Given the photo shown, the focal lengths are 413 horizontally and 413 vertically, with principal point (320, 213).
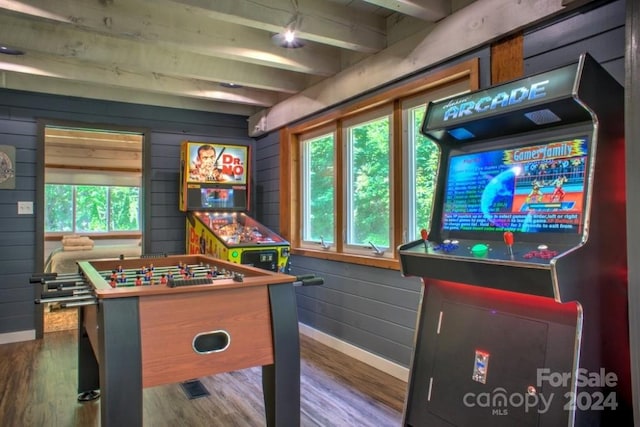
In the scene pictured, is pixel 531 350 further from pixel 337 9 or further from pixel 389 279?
pixel 337 9

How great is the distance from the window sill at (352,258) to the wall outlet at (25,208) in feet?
8.61

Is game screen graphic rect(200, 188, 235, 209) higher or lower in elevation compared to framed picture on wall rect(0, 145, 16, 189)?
lower

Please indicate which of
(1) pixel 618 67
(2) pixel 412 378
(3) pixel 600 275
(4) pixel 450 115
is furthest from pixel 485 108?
(2) pixel 412 378

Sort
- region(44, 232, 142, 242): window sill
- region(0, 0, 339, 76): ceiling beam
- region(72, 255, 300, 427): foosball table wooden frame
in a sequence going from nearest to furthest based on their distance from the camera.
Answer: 1. region(72, 255, 300, 427): foosball table wooden frame
2. region(0, 0, 339, 76): ceiling beam
3. region(44, 232, 142, 242): window sill

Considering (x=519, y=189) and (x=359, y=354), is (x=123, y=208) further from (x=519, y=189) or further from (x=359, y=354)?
(x=519, y=189)

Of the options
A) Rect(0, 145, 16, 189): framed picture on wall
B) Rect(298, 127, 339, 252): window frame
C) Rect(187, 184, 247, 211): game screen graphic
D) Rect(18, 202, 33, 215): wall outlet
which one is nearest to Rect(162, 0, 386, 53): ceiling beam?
Rect(298, 127, 339, 252): window frame

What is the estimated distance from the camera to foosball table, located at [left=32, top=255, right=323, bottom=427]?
60.5 inches

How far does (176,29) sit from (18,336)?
131 inches

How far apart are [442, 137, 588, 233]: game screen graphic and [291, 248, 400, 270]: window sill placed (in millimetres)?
1142

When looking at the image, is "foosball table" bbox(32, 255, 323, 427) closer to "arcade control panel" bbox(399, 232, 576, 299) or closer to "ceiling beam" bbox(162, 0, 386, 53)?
"arcade control panel" bbox(399, 232, 576, 299)

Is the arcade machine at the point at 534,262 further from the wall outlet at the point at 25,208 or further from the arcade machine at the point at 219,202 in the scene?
the wall outlet at the point at 25,208

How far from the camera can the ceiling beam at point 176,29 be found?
8.30 ft

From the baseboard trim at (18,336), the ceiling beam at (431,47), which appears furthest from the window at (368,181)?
the baseboard trim at (18,336)

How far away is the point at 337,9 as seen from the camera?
2881 millimetres
